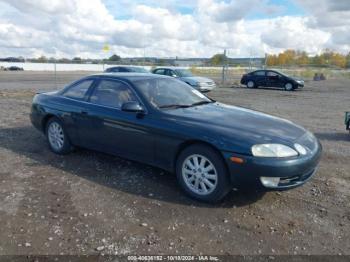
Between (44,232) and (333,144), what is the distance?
225 inches

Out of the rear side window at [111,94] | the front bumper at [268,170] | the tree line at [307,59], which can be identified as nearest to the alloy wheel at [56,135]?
the rear side window at [111,94]

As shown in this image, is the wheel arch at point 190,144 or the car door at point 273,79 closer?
the wheel arch at point 190,144

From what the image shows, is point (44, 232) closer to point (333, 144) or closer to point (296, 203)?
point (296, 203)

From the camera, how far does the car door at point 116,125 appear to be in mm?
4355

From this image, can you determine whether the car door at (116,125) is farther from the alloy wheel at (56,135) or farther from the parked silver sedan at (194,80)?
the parked silver sedan at (194,80)

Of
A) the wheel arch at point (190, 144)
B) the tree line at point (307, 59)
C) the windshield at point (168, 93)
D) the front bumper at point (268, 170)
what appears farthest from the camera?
the tree line at point (307, 59)

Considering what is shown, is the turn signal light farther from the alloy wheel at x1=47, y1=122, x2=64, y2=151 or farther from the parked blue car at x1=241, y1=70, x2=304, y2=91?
the parked blue car at x1=241, y1=70, x2=304, y2=91

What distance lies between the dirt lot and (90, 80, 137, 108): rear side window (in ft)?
3.27

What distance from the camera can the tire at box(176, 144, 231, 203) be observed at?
3709 millimetres

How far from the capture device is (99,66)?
196 feet

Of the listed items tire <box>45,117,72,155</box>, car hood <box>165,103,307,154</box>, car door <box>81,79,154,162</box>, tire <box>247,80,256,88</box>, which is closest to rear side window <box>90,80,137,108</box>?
car door <box>81,79,154,162</box>

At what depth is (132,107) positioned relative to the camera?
4254 millimetres

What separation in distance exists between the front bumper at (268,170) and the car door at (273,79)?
65.1 feet

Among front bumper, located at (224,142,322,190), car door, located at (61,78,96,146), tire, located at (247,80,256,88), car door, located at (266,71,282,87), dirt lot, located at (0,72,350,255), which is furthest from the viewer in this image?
tire, located at (247,80,256,88)
